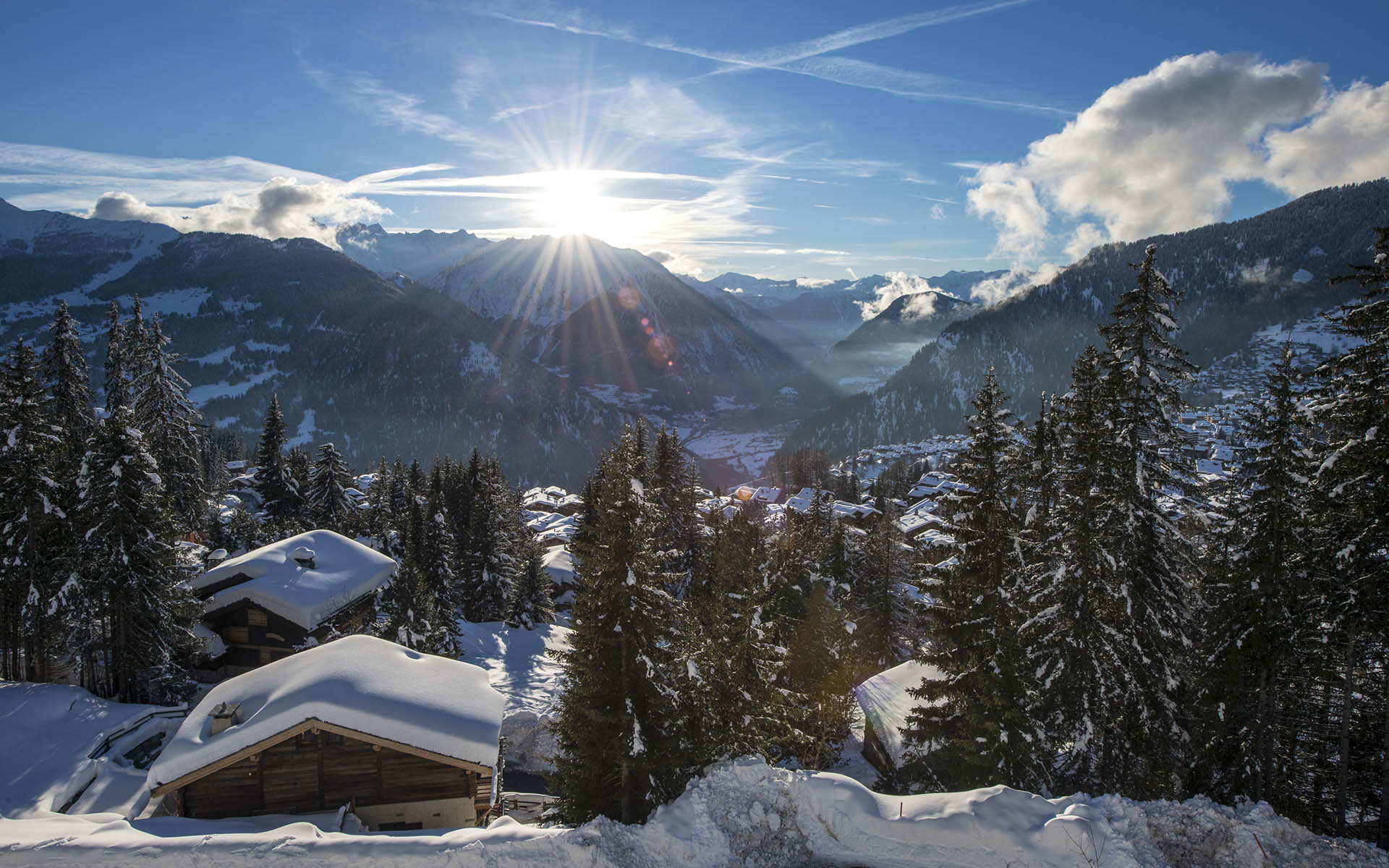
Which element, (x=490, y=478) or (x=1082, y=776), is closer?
(x=1082, y=776)

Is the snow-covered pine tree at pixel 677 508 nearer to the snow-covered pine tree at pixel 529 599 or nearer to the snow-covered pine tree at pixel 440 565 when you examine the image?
the snow-covered pine tree at pixel 529 599

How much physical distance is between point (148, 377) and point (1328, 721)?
51.8 metres

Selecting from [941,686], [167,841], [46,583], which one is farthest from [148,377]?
[941,686]

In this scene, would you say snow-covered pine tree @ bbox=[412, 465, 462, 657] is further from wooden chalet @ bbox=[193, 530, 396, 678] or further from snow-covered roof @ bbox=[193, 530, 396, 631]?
wooden chalet @ bbox=[193, 530, 396, 678]

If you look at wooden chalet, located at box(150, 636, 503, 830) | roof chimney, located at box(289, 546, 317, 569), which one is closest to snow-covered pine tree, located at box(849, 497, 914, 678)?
wooden chalet, located at box(150, 636, 503, 830)

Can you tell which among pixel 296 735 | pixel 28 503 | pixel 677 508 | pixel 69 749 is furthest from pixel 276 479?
pixel 296 735

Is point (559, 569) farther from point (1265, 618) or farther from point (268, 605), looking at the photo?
point (1265, 618)

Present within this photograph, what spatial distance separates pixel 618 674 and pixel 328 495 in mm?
41742

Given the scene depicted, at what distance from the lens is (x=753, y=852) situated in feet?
38.7

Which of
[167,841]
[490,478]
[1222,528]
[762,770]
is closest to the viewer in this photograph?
[167,841]

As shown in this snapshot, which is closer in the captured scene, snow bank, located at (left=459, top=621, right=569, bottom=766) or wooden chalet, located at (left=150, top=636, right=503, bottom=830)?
wooden chalet, located at (left=150, top=636, right=503, bottom=830)

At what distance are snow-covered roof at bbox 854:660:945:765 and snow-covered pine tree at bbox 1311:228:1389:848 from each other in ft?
38.0

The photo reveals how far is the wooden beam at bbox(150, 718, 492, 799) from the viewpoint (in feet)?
48.8

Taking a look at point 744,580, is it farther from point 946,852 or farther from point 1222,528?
point 1222,528
